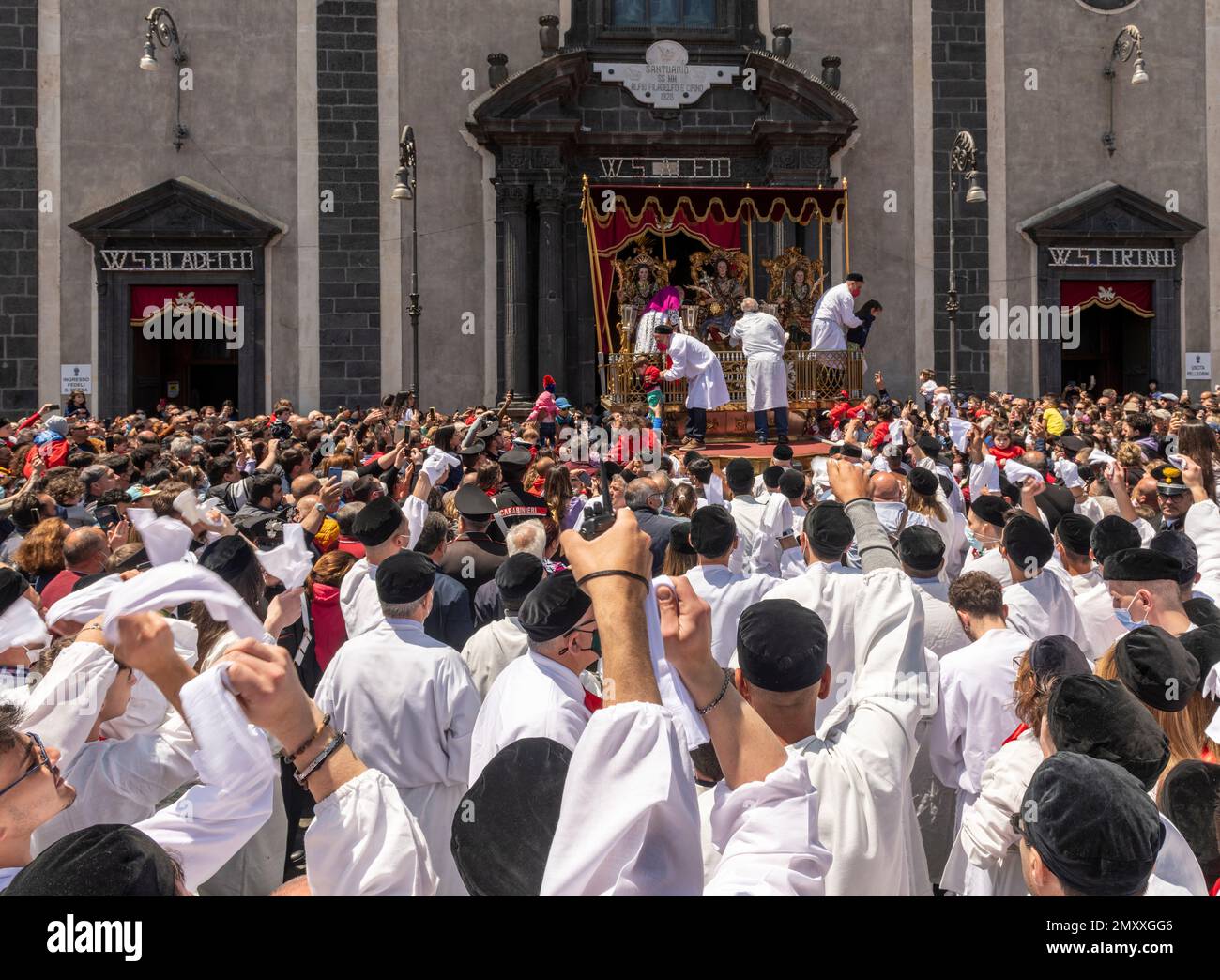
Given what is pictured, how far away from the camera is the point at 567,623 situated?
4043 mm

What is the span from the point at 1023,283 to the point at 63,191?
63.3 feet

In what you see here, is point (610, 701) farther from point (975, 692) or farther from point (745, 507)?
point (745, 507)

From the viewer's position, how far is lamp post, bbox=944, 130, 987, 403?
2119 cm

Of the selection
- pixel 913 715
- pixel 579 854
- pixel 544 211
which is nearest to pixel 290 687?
pixel 579 854

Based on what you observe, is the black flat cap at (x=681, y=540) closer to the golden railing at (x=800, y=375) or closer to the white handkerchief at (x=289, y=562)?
the white handkerchief at (x=289, y=562)

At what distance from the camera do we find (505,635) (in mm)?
5336

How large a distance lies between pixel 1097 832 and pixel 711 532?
3715mm

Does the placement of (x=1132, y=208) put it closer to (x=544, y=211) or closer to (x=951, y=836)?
(x=544, y=211)

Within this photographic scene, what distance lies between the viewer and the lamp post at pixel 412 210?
20.3 m

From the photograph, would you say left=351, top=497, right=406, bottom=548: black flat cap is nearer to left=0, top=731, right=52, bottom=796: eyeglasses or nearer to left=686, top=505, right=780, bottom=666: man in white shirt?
left=686, top=505, right=780, bottom=666: man in white shirt

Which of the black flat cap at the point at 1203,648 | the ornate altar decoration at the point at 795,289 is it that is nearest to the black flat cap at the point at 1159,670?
the black flat cap at the point at 1203,648

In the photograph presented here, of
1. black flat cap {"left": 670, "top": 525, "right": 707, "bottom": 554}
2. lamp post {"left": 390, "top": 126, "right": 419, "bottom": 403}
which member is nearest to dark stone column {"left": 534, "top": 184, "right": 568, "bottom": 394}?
lamp post {"left": 390, "top": 126, "right": 419, "bottom": 403}

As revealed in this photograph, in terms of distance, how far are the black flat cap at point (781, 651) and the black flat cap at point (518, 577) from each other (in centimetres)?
211

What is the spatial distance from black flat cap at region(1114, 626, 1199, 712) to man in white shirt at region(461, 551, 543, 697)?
2.40 meters
